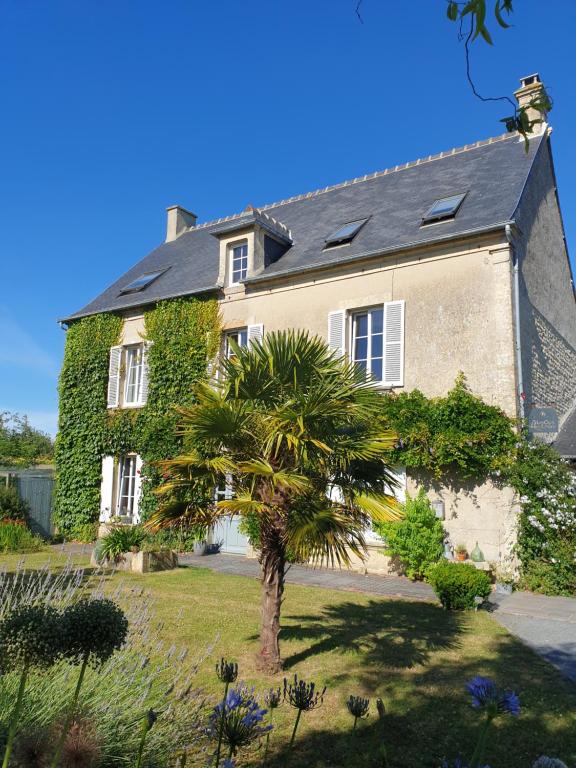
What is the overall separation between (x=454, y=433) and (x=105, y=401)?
1045cm

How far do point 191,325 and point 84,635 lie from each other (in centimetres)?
1329

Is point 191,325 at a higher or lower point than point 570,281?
lower

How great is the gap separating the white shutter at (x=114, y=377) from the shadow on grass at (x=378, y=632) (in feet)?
33.8

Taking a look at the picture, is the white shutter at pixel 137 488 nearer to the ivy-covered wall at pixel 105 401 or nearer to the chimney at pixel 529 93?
the ivy-covered wall at pixel 105 401

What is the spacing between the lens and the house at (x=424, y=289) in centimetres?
1084

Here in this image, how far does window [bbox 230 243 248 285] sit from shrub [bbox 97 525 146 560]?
6644 millimetres

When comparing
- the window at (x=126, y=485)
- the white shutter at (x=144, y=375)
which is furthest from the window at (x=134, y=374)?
the window at (x=126, y=485)

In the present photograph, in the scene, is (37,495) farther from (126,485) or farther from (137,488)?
(137,488)

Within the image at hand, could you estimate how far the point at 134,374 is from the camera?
1670 cm

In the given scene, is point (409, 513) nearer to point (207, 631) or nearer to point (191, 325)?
point (207, 631)

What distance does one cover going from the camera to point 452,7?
199 cm

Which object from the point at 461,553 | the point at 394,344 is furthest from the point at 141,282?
the point at 461,553

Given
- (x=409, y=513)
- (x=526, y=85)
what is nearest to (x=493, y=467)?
(x=409, y=513)

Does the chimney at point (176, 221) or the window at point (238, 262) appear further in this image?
the chimney at point (176, 221)
